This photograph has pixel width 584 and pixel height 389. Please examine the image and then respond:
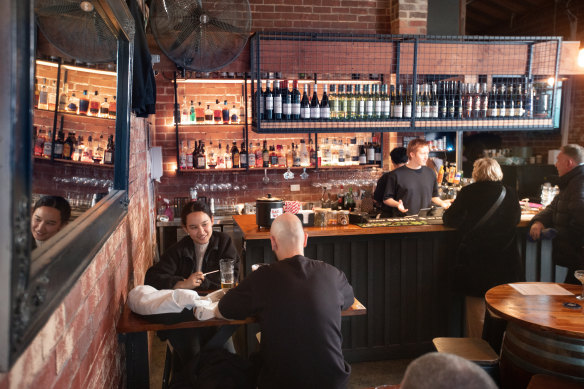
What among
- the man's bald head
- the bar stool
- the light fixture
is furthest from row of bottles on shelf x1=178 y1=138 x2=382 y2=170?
the man's bald head

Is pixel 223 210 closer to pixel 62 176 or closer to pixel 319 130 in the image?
pixel 319 130

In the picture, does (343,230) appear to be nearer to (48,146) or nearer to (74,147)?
(74,147)

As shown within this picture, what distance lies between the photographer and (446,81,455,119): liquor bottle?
5.59m

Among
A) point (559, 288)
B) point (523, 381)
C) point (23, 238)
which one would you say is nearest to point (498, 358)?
point (523, 381)

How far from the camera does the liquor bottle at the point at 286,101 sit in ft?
17.0

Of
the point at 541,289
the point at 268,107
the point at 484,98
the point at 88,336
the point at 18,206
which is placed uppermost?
the point at 484,98

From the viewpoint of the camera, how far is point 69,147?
4.90ft

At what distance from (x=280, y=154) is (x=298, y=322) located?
4.72 meters

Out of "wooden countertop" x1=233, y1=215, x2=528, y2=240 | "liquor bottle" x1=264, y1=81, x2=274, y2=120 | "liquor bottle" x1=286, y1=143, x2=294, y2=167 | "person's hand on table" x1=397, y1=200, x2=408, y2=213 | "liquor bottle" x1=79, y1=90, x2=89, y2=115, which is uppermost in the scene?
"liquor bottle" x1=264, y1=81, x2=274, y2=120

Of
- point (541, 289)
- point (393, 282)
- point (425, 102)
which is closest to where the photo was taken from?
point (541, 289)

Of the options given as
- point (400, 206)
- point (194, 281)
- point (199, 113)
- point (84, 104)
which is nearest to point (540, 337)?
point (194, 281)

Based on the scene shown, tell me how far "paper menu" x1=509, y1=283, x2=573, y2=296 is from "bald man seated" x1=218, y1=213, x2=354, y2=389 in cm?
136

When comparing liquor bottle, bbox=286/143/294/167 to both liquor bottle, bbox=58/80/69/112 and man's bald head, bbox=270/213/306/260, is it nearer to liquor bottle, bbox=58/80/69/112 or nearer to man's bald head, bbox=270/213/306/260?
man's bald head, bbox=270/213/306/260

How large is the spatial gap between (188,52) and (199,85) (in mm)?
2978
